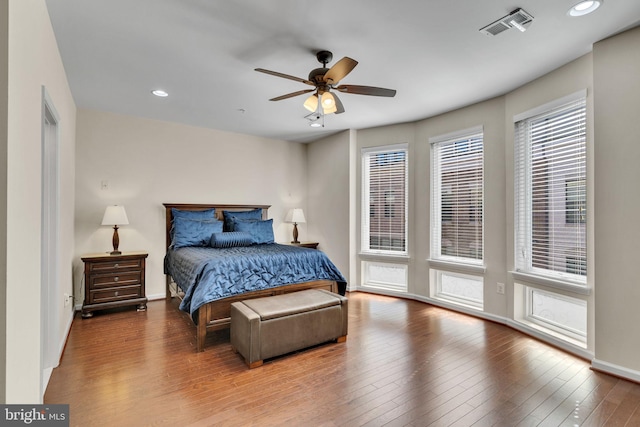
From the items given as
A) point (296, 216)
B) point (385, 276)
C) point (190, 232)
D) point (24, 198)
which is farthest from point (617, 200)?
point (190, 232)

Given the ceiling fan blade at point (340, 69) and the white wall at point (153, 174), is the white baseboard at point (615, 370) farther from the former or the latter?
the white wall at point (153, 174)

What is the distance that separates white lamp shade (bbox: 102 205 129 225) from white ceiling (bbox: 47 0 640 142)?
1.32 meters

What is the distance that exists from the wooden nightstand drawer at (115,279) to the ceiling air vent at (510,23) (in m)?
4.53

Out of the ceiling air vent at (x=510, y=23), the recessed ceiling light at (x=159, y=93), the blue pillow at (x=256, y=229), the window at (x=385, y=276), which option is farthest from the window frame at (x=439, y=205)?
the recessed ceiling light at (x=159, y=93)

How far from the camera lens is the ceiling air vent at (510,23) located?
2.09 meters

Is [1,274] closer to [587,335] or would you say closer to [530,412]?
[530,412]

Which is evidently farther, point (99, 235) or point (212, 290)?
point (99, 235)

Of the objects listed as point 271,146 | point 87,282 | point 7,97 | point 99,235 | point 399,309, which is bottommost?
point 399,309

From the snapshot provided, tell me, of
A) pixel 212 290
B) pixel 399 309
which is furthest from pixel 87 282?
pixel 399 309

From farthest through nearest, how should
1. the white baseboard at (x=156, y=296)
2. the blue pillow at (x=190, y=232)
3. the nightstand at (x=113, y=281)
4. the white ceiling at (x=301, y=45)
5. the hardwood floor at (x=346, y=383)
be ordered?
the white baseboard at (x=156, y=296) → the blue pillow at (x=190, y=232) → the nightstand at (x=113, y=281) → the white ceiling at (x=301, y=45) → the hardwood floor at (x=346, y=383)

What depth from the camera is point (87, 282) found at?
145 inches

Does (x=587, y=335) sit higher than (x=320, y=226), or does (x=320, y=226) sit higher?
(x=320, y=226)

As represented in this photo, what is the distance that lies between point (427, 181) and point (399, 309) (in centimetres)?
185

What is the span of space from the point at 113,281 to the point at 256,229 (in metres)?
1.94
